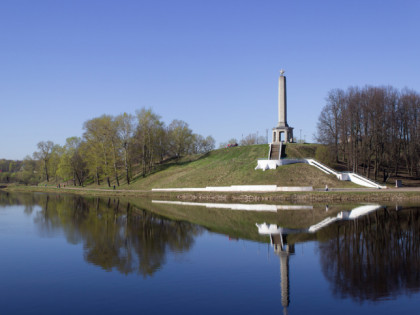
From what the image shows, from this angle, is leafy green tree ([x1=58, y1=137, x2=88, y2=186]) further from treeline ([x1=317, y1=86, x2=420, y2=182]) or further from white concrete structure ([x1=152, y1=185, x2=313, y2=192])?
treeline ([x1=317, y1=86, x2=420, y2=182])

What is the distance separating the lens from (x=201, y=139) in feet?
428

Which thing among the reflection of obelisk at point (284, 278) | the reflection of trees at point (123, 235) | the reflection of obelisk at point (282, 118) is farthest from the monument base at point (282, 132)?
the reflection of obelisk at point (284, 278)

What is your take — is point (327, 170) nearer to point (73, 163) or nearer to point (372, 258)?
point (372, 258)

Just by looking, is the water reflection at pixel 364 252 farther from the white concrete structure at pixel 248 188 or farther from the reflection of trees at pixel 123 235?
the white concrete structure at pixel 248 188

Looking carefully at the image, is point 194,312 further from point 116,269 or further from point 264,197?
point 264,197

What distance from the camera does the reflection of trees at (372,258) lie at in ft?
51.5

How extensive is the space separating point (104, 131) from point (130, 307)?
6824 cm

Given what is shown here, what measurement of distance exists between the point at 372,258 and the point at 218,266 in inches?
316

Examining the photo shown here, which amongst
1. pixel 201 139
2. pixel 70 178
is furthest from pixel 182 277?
pixel 201 139

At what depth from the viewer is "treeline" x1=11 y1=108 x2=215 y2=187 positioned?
79.4 m

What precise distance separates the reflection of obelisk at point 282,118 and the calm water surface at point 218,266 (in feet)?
127

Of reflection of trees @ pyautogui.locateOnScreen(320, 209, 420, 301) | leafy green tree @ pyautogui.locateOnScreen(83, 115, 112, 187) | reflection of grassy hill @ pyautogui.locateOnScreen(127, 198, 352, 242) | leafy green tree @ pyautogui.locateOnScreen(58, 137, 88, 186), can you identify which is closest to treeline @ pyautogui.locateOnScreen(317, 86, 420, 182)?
reflection of grassy hill @ pyautogui.locateOnScreen(127, 198, 352, 242)

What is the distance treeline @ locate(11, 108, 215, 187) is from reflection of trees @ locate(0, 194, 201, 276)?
118ft

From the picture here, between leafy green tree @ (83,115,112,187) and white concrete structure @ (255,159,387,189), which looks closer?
white concrete structure @ (255,159,387,189)
